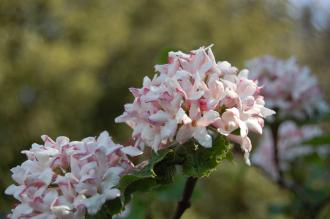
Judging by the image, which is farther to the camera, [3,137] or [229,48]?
[229,48]

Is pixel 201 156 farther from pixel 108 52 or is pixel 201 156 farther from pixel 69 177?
pixel 108 52

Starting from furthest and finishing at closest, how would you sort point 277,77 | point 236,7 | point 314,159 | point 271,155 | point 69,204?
point 236,7 → point 271,155 → point 314,159 → point 277,77 → point 69,204

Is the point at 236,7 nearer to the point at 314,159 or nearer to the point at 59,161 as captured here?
the point at 314,159

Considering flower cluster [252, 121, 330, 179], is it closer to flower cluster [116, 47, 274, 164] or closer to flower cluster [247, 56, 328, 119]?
flower cluster [247, 56, 328, 119]

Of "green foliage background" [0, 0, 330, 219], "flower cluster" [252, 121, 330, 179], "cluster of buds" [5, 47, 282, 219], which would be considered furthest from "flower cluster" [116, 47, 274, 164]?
"green foliage background" [0, 0, 330, 219]

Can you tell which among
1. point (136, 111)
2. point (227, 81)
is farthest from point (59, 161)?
point (227, 81)
